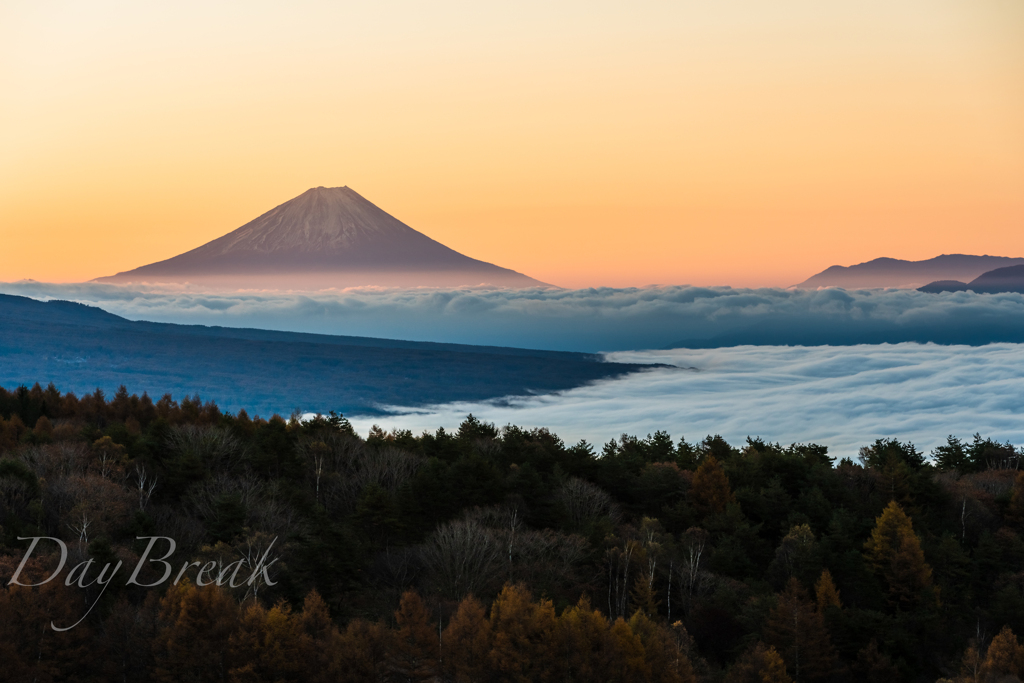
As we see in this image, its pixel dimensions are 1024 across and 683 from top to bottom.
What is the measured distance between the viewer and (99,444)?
72875 millimetres

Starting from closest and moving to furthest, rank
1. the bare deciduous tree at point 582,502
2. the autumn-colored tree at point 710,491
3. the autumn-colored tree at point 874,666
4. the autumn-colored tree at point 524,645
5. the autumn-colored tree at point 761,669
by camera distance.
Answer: the autumn-colored tree at point 524,645, the autumn-colored tree at point 761,669, the autumn-colored tree at point 874,666, the bare deciduous tree at point 582,502, the autumn-colored tree at point 710,491

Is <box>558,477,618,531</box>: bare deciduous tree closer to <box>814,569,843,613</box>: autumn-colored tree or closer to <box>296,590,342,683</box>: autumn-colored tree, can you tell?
<box>814,569,843,613</box>: autumn-colored tree

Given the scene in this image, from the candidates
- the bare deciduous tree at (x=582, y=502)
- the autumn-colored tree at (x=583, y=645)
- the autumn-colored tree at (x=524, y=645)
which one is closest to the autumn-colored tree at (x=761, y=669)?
the autumn-colored tree at (x=583, y=645)

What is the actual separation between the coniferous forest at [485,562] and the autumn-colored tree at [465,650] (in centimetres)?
13

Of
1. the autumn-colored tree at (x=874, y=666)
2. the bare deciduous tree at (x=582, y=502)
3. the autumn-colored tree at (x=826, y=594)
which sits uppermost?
the bare deciduous tree at (x=582, y=502)

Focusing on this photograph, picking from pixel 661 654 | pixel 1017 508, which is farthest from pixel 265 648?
pixel 1017 508

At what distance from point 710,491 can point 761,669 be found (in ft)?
95.0

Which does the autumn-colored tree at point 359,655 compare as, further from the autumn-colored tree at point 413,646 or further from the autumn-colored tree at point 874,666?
the autumn-colored tree at point 874,666

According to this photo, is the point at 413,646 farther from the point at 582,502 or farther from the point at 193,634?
the point at 582,502

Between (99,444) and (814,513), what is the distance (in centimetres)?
6327

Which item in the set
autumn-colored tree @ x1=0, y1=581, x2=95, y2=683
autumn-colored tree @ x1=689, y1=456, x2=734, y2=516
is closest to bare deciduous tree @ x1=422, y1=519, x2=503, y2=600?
autumn-colored tree @ x1=0, y1=581, x2=95, y2=683

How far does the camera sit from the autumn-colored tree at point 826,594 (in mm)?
63644

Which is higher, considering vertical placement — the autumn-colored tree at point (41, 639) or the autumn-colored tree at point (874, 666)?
the autumn-colored tree at point (41, 639)

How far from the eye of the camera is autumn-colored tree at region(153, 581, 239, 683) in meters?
47.0
